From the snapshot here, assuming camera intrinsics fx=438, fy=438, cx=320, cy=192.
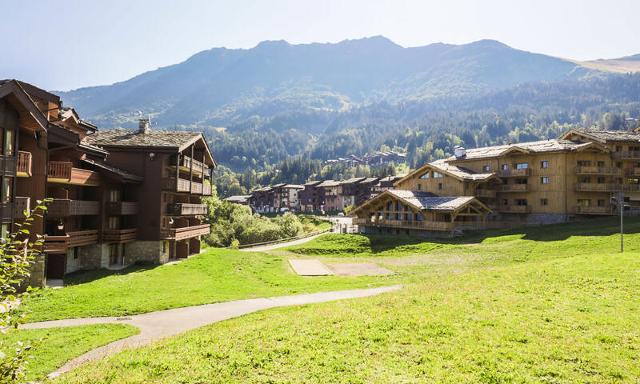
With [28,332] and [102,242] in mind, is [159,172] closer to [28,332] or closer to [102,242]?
[102,242]

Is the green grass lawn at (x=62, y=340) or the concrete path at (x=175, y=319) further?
the concrete path at (x=175, y=319)

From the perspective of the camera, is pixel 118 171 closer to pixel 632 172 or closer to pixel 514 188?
pixel 514 188

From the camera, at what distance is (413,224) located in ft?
206

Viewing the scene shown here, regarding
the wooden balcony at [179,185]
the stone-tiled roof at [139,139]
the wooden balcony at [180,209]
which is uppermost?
the stone-tiled roof at [139,139]

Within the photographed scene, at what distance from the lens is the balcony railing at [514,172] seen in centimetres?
6456

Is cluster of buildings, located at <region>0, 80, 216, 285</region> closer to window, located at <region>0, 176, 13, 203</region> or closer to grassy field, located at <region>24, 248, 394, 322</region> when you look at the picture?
Answer: window, located at <region>0, 176, 13, 203</region>

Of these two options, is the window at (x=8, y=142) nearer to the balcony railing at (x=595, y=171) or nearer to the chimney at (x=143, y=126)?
the chimney at (x=143, y=126)

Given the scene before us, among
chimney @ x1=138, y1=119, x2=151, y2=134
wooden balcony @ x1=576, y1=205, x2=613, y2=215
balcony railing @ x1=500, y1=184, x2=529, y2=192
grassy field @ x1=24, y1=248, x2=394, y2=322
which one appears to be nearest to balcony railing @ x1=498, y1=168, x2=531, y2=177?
balcony railing @ x1=500, y1=184, x2=529, y2=192

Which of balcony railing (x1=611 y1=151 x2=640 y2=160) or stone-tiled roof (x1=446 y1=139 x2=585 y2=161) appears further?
stone-tiled roof (x1=446 y1=139 x2=585 y2=161)

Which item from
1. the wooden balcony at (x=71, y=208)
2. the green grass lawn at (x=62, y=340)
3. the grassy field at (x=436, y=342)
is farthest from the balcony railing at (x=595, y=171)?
the green grass lawn at (x=62, y=340)

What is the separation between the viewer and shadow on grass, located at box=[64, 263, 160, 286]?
3156cm

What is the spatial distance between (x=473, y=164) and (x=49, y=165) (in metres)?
61.4

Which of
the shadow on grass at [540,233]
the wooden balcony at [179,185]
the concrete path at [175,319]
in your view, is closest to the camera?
the concrete path at [175,319]

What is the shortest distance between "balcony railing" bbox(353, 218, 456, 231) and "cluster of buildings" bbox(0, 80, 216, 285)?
29.5m
